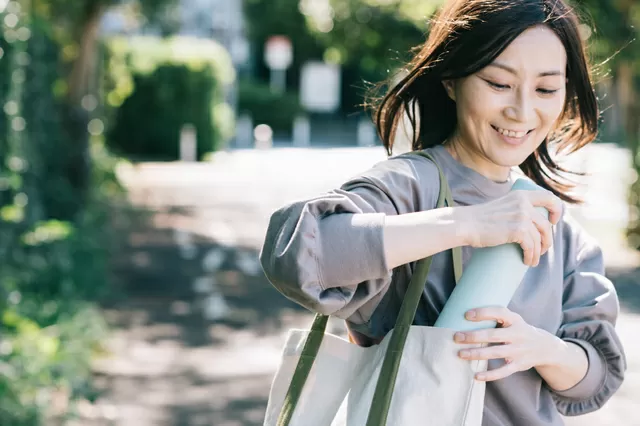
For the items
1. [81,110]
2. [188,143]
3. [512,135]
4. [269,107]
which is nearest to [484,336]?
[512,135]

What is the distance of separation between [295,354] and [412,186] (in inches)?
13.2

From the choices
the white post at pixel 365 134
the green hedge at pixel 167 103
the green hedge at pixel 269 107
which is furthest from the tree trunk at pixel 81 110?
the green hedge at pixel 269 107

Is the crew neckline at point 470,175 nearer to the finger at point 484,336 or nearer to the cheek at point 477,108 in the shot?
the cheek at point 477,108

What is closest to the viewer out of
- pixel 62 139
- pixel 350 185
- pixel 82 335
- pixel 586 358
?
pixel 350 185

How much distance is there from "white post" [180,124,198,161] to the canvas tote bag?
78.4 feet

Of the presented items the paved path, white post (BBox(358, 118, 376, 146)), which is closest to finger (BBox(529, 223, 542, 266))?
the paved path

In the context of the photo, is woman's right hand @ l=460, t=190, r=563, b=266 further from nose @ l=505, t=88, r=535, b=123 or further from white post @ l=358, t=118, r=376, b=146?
white post @ l=358, t=118, r=376, b=146

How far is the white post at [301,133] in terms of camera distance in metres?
33.6

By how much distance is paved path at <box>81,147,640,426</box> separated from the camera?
19.6 feet

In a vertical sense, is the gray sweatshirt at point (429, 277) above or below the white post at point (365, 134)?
above

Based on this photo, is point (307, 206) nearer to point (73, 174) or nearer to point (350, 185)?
point (350, 185)

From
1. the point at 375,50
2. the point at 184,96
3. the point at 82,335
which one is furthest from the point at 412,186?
the point at 184,96

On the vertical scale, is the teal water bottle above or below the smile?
below

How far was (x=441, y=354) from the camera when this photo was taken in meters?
1.60
